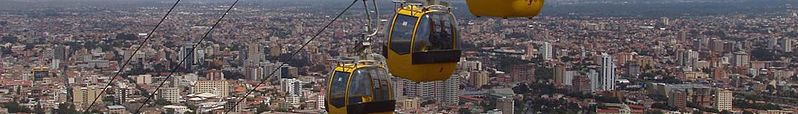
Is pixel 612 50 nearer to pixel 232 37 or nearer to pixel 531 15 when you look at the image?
pixel 232 37

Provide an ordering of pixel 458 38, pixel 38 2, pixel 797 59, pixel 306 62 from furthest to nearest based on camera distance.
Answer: pixel 38 2
pixel 797 59
pixel 306 62
pixel 458 38

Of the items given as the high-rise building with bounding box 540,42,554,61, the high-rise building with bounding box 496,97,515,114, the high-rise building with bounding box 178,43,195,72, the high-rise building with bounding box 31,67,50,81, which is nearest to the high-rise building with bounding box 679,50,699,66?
the high-rise building with bounding box 540,42,554,61

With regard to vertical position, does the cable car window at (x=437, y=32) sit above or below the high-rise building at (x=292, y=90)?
above

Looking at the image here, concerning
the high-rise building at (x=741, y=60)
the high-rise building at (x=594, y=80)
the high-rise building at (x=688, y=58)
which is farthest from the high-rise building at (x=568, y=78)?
the high-rise building at (x=741, y=60)

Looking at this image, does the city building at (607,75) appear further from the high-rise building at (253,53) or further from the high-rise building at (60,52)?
the high-rise building at (60,52)

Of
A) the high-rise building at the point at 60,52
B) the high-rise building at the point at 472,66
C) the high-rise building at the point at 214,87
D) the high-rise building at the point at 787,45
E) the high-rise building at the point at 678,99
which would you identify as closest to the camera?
the high-rise building at the point at 678,99

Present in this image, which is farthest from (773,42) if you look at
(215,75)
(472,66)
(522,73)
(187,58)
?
(215,75)

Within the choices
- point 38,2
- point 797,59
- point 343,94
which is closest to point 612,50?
point 797,59
